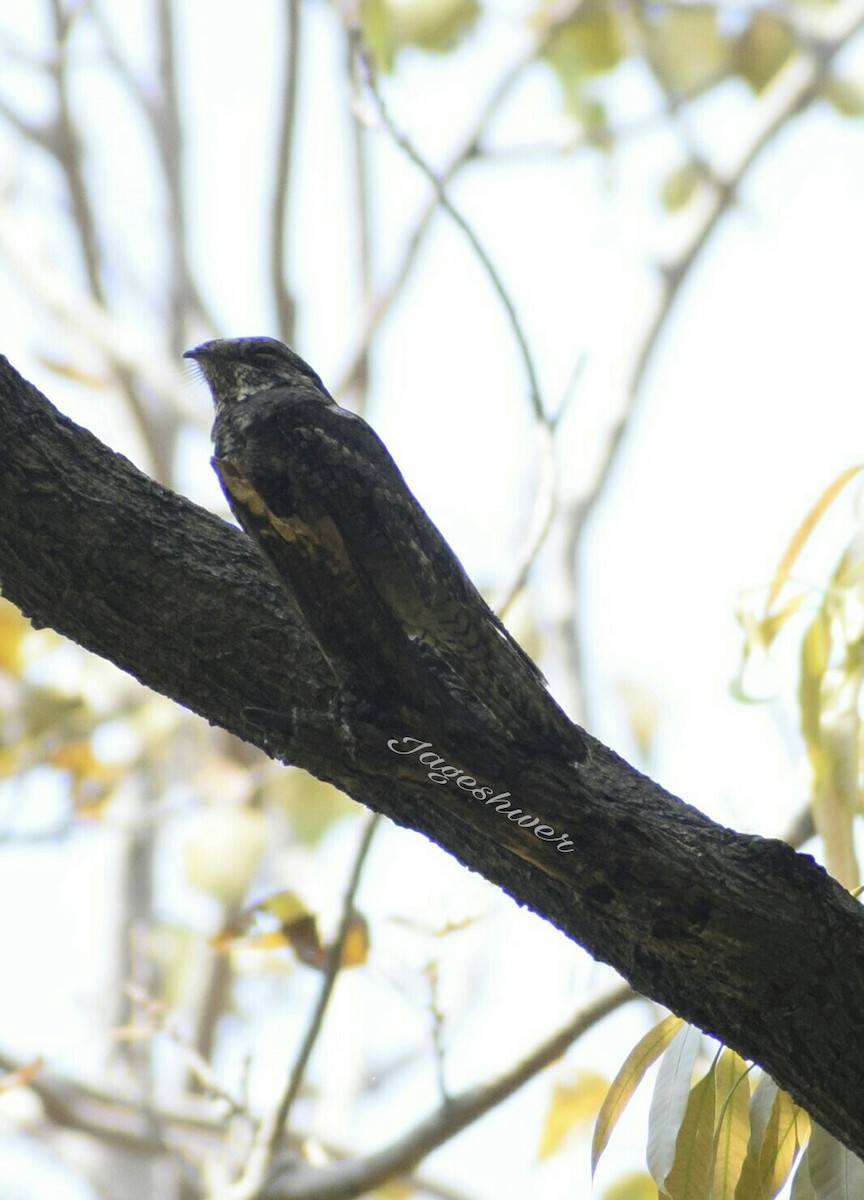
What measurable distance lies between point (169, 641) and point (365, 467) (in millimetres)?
483

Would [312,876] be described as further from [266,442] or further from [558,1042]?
[266,442]

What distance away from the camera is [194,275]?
26.2ft

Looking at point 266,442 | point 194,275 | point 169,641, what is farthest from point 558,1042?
point 194,275

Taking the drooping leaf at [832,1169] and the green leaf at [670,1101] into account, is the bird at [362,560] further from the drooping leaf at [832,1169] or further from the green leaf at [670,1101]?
the drooping leaf at [832,1169]

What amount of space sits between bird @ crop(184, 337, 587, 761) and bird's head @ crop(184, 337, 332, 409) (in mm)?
676

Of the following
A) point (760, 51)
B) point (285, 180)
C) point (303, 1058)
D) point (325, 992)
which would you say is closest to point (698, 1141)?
point (325, 992)

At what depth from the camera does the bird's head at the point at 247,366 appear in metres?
2.90

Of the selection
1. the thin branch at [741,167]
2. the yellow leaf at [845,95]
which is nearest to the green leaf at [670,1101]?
the thin branch at [741,167]

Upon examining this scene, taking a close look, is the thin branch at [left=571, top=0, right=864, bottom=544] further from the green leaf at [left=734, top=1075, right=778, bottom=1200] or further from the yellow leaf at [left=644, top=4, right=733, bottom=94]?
the green leaf at [left=734, top=1075, right=778, bottom=1200]

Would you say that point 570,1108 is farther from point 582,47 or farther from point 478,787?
point 582,47

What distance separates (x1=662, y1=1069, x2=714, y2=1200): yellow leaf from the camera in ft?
7.95

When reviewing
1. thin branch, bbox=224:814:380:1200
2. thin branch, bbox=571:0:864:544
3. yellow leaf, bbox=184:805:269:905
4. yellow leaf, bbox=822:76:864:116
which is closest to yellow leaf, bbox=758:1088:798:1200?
thin branch, bbox=224:814:380:1200

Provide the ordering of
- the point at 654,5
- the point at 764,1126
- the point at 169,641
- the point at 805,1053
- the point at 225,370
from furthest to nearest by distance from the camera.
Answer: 1. the point at 654,5
2. the point at 225,370
3. the point at 764,1126
4. the point at 169,641
5. the point at 805,1053

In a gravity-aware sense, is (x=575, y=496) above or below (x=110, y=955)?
above
